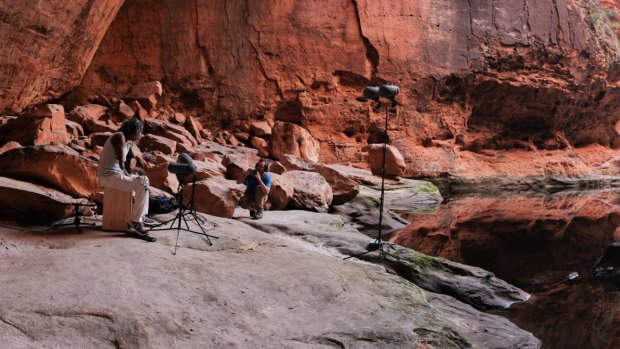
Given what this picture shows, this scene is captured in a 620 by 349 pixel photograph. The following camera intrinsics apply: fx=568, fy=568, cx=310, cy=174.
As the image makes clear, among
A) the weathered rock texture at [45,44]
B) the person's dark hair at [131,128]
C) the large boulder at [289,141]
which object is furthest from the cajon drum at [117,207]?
the large boulder at [289,141]

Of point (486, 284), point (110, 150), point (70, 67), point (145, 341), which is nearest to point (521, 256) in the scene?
point (486, 284)

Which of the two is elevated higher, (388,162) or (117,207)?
(117,207)

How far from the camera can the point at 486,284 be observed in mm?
7234

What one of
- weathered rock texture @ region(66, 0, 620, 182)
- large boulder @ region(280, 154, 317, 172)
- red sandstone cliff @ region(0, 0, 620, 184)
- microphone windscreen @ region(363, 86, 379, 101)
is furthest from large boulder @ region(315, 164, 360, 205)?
red sandstone cliff @ region(0, 0, 620, 184)

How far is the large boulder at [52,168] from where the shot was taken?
6.99 meters

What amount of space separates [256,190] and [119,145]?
10.1 ft

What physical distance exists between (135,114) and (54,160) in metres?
9.72

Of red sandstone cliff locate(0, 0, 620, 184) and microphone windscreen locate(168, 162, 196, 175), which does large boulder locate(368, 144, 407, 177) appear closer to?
red sandstone cliff locate(0, 0, 620, 184)

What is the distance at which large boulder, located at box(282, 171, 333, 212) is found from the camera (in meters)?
11.1

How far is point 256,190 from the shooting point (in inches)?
347

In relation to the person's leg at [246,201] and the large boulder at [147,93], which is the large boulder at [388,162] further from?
the person's leg at [246,201]

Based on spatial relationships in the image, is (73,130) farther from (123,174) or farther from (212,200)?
(123,174)

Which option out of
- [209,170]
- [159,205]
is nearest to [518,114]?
[209,170]

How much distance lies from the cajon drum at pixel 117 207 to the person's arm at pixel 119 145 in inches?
11.4
